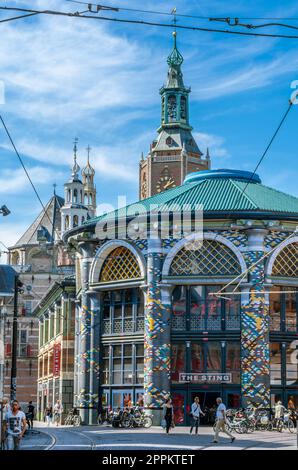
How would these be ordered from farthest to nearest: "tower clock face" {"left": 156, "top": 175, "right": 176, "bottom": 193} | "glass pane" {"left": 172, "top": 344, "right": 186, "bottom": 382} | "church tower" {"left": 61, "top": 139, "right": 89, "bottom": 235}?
"tower clock face" {"left": 156, "top": 175, "right": 176, "bottom": 193}
"church tower" {"left": 61, "top": 139, "right": 89, "bottom": 235}
"glass pane" {"left": 172, "top": 344, "right": 186, "bottom": 382}

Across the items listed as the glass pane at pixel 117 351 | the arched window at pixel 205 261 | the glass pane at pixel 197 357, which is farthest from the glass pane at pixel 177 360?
the arched window at pixel 205 261

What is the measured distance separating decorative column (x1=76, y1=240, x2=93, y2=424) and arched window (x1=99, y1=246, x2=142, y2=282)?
1.20 metres

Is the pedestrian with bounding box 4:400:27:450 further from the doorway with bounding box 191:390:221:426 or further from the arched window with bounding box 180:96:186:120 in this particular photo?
the arched window with bounding box 180:96:186:120

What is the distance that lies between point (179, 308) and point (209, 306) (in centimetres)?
166

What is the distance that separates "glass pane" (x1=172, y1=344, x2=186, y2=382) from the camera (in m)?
Answer: 49.7

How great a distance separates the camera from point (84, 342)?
5325 cm

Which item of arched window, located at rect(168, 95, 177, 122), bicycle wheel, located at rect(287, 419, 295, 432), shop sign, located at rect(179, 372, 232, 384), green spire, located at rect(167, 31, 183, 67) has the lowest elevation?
bicycle wheel, located at rect(287, 419, 295, 432)

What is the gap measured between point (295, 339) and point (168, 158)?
84.0m

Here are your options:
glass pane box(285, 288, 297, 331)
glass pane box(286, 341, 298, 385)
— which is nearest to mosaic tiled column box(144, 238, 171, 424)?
glass pane box(286, 341, 298, 385)

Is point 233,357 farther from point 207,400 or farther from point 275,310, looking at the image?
point 275,310

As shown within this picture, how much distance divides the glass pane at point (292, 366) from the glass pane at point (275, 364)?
0.54 metres

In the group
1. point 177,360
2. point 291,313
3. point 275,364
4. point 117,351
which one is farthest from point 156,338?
point 291,313
